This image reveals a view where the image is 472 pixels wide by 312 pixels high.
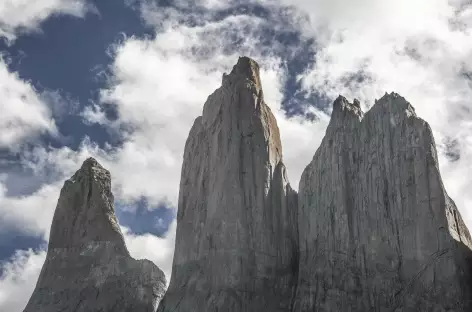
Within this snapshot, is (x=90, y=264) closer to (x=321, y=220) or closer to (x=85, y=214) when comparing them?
(x=85, y=214)

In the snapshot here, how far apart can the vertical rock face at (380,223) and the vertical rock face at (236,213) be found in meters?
2.37

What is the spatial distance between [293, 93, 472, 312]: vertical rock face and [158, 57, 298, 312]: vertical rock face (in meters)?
2.37

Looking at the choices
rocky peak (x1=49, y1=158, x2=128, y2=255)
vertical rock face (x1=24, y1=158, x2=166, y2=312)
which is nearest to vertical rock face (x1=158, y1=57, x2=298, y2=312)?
vertical rock face (x1=24, y1=158, x2=166, y2=312)

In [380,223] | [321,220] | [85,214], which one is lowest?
[380,223]

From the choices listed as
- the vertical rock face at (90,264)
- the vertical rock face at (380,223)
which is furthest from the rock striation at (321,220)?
the vertical rock face at (90,264)

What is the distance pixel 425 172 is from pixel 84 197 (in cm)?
4235

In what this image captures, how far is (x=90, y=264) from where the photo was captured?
86312mm

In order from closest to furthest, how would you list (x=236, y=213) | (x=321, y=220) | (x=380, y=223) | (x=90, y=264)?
(x=380, y=223)
(x=321, y=220)
(x=236, y=213)
(x=90, y=264)

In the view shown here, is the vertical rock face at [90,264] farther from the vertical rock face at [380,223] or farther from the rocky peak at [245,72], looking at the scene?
Answer: the rocky peak at [245,72]

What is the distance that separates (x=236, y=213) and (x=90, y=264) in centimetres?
2150

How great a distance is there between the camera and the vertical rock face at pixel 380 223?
64000 mm

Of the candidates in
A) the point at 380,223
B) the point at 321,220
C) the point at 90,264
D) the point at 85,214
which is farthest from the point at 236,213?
the point at 85,214

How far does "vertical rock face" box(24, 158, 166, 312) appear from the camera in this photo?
83688 millimetres

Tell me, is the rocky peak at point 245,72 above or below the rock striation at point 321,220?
above
